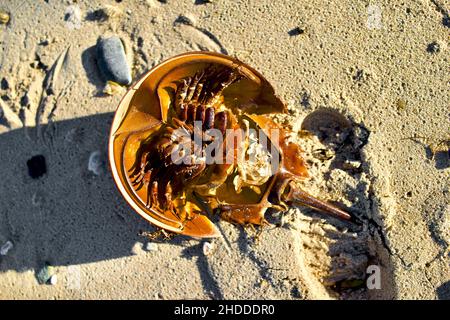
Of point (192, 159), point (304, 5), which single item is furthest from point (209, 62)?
point (304, 5)

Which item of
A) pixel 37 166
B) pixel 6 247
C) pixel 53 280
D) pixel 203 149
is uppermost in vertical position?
pixel 203 149

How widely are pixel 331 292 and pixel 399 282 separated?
51cm

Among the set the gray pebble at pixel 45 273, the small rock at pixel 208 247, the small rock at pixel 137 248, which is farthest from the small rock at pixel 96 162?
the small rock at pixel 208 247

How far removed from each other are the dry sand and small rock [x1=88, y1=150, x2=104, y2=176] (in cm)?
2

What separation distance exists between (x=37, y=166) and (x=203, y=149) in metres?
1.42

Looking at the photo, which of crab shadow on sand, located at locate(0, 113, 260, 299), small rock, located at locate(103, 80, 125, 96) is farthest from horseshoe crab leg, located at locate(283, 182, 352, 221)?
small rock, located at locate(103, 80, 125, 96)

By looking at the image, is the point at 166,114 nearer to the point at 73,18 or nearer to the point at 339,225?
the point at 73,18

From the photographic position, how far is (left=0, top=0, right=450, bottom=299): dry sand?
368cm

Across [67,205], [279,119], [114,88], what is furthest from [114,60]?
[279,119]

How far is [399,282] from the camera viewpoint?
369cm

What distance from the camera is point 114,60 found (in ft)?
12.5

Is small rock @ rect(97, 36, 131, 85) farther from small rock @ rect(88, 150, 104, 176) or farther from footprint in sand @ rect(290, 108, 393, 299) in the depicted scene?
footprint in sand @ rect(290, 108, 393, 299)
